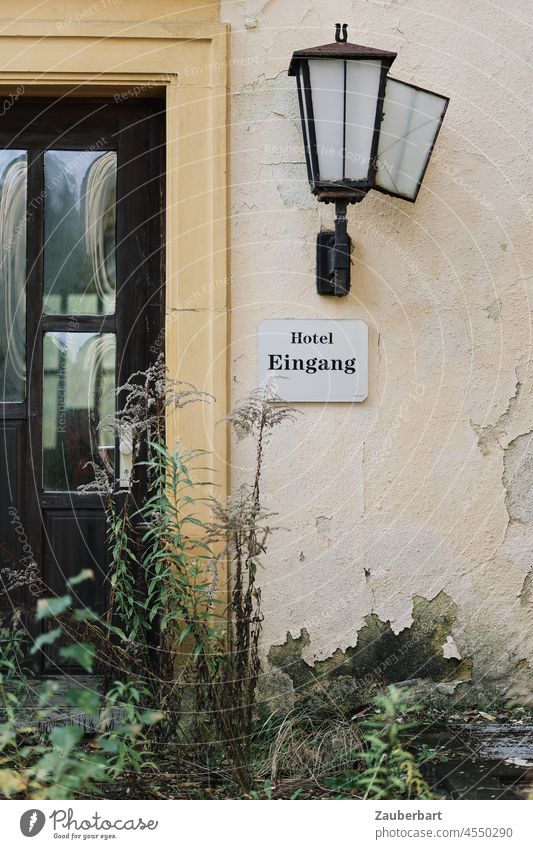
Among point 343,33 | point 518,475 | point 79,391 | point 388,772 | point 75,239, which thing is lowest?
point 388,772

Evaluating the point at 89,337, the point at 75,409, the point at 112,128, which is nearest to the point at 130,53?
the point at 112,128

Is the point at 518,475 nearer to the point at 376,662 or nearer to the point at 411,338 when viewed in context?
the point at 411,338

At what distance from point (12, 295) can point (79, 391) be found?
1.41ft

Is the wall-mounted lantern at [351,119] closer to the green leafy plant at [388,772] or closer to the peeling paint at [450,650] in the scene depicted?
the peeling paint at [450,650]

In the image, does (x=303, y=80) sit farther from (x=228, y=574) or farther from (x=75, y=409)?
(x=228, y=574)

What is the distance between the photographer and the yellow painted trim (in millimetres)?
3199

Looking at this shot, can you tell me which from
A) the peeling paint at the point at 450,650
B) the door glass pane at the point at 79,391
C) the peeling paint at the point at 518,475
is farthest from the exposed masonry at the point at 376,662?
the door glass pane at the point at 79,391

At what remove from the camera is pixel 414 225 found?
3.28 metres

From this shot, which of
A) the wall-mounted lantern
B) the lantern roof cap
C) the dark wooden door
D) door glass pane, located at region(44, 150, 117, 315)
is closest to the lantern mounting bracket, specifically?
the wall-mounted lantern

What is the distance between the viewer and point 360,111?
2.91 meters

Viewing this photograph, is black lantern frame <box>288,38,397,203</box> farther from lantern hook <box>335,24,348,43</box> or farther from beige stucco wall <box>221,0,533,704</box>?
beige stucco wall <box>221,0,533,704</box>

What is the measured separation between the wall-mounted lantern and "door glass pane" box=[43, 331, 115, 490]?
95cm

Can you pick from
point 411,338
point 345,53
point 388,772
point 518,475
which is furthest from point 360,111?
point 388,772
